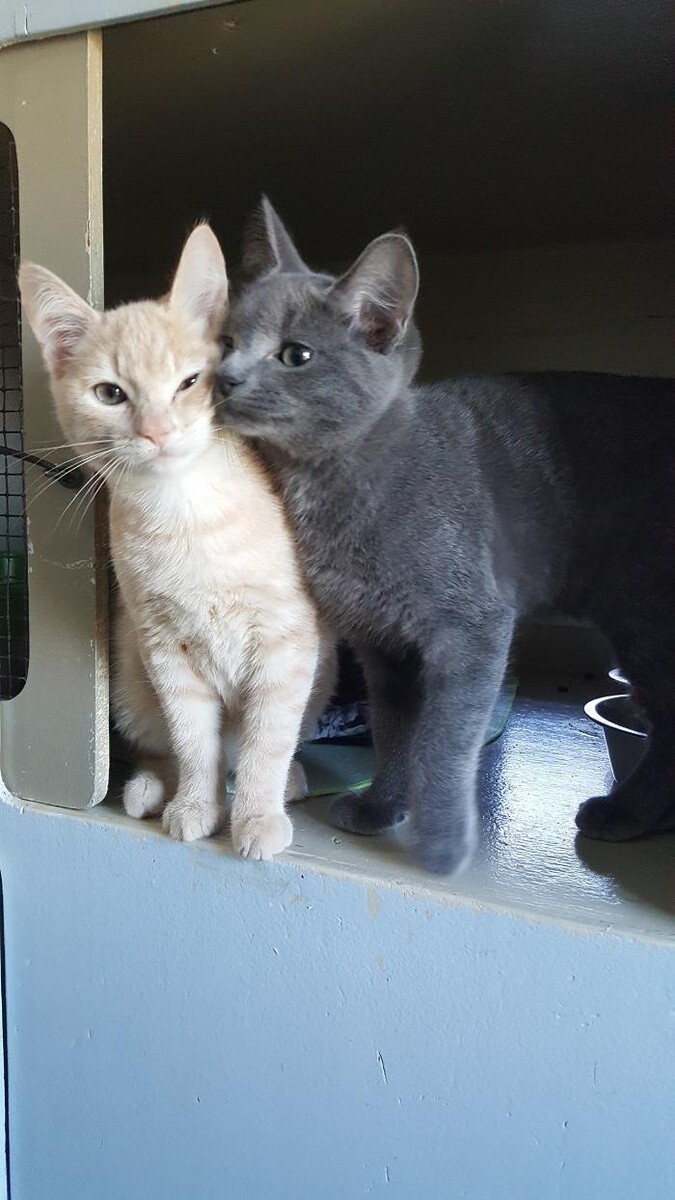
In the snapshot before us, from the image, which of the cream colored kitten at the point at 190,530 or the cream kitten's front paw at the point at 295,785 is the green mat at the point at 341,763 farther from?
the cream colored kitten at the point at 190,530

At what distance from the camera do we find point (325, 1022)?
0.66 meters

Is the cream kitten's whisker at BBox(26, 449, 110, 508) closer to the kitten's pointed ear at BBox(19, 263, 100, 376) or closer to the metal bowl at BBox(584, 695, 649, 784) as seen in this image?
the kitten's pointed ear at BBox(19, 263, 100, 376)

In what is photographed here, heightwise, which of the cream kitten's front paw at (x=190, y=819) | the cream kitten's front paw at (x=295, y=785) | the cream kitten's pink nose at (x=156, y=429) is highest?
the cream kitten's pink nose at (x=156, y=429)

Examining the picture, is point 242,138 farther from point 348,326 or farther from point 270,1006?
point 270,1006

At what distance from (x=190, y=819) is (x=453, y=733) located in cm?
25

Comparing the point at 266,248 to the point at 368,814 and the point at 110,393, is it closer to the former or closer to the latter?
the point at 110,393

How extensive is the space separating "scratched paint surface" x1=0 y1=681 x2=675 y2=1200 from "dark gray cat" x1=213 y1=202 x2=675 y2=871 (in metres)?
0.08

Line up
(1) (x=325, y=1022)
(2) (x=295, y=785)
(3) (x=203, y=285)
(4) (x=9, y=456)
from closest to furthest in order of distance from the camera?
(1) (x=325, y=1022)
(3) (x=203, y=285)
(2) (x=295, y=785)
(4) (x=9, y=456)

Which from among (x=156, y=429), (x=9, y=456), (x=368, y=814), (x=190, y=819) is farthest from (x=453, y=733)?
(x=9, y=456)

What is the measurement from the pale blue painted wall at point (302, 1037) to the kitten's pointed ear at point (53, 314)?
17.2 inches

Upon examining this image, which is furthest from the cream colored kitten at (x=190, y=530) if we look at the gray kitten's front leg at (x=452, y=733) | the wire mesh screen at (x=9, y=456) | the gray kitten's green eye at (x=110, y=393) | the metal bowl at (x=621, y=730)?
the metal bowl at (x=621, y=730)

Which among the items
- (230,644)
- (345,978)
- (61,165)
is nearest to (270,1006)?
(345,978)

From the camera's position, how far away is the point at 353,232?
4.42 feet

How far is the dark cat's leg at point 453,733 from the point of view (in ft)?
2.22
